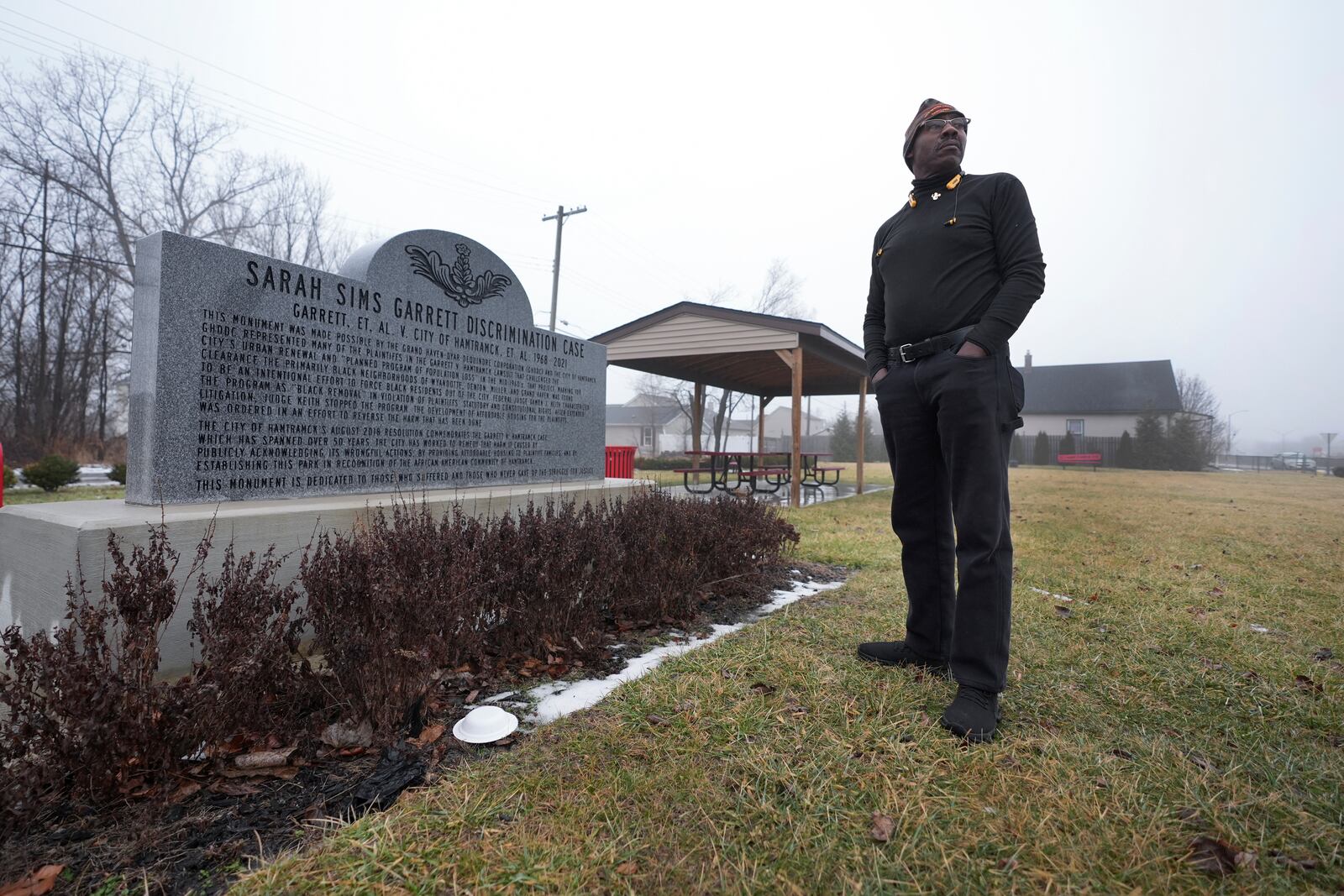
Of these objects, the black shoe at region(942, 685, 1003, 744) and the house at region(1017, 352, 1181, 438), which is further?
the house at region(1017, 352, 1181, 438)

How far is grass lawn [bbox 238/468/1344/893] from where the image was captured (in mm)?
1351

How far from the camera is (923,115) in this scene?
2.45 meters

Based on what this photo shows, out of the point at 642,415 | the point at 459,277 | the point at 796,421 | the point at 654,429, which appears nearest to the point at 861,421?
the point at 796,421

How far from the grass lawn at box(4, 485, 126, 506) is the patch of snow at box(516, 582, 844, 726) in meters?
10.1

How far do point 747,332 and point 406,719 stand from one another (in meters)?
9.08

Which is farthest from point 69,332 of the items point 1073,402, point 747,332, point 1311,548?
point 1073,402

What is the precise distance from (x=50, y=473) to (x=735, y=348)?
1202 cm

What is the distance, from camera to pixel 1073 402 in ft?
137

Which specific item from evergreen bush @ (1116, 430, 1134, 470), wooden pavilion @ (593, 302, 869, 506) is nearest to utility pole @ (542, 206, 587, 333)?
wooden pavilion @ (593, 302, 869, 506)

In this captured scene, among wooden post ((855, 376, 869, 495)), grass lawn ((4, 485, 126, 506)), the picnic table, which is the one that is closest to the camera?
grass lawn ((4, 485, 126, 506))

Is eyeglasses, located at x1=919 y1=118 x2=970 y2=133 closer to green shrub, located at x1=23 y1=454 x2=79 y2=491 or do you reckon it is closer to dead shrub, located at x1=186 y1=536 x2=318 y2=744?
dead shrub, located at x1=186 y1=536 x2=318 y2=744

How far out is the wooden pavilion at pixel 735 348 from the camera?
10.1m

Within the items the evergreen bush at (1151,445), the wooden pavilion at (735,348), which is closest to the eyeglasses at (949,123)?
the wooden pavilion at (735,348)

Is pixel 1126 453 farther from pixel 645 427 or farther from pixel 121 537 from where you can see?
pixel 645 427
